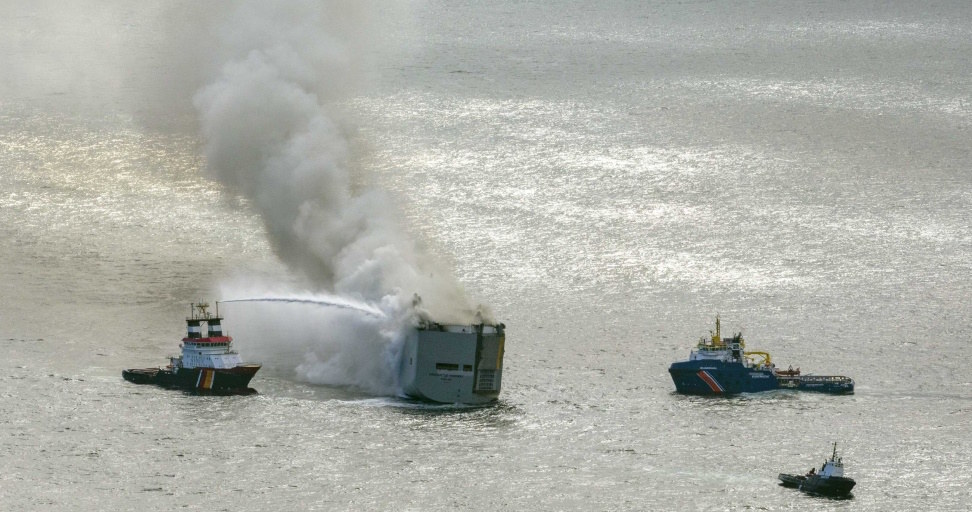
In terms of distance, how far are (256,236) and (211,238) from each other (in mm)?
3346

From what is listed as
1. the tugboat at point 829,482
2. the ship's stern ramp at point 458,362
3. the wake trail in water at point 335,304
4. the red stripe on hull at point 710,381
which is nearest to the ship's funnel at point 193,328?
the wake trail in water at point 335,304

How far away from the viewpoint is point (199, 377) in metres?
100

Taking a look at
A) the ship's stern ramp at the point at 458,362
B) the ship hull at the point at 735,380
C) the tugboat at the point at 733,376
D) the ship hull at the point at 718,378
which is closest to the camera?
the ship's stern ramp at the point at 458,362

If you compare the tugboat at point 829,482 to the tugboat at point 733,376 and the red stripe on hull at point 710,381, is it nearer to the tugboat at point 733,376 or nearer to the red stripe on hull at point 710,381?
the tugboat at point 733,376

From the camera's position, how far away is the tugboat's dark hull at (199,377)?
9950cm

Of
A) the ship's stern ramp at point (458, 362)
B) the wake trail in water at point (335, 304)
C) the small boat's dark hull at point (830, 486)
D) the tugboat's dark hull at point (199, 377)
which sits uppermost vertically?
the wake trail in water at point (335, 304)

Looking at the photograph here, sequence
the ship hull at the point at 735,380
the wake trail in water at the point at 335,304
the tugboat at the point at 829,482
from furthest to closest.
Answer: the ship hull at the point at 735,380
the wake trail in water at the point at 335,304
the tugboat at the point at 829,482

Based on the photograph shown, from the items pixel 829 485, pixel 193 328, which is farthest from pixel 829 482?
pixel 193 328

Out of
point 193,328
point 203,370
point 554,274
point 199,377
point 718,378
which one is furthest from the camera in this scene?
point 554,274

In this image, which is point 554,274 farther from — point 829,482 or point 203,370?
point 829,482

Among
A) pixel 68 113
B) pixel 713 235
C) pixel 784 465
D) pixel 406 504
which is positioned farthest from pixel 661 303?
pixel 68 113

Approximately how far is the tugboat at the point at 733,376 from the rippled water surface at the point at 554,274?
1.39m

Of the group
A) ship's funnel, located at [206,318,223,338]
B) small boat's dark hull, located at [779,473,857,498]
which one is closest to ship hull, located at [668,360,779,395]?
small boat's dark hull, located at [779,473,857,498]

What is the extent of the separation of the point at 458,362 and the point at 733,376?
1821 centimetres
